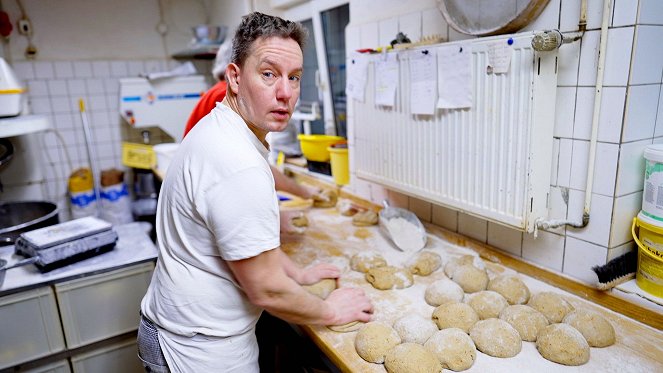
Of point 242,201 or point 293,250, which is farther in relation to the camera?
point 293,250

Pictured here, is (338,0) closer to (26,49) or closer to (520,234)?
(520,234)

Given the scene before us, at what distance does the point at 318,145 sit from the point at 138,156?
5.65 ft

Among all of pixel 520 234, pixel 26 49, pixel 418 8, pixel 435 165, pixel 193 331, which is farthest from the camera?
pixel 26 49

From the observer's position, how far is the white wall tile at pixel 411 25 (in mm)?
1688

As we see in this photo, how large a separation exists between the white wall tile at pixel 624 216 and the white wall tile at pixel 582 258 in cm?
5

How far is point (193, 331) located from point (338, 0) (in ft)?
6.16

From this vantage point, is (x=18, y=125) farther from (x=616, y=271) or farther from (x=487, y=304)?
(x=616, y=271)

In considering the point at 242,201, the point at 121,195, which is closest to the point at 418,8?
the point at 242,201

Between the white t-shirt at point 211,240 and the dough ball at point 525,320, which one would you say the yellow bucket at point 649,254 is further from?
the white t-shirt at point 211,240

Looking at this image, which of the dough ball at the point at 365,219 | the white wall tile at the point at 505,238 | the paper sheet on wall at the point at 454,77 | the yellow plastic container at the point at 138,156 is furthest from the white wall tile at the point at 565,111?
the yellow plastic container at the point at 138,156

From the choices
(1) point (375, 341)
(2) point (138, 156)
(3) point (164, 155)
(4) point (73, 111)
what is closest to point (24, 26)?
(4) point (73, 111)

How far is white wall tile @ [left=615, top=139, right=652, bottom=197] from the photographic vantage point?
1.13 m

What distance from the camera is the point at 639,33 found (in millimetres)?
1046

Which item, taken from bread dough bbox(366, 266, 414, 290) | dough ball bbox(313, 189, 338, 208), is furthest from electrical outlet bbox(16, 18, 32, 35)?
bread dough bbox(366, 266, 414, 290)
